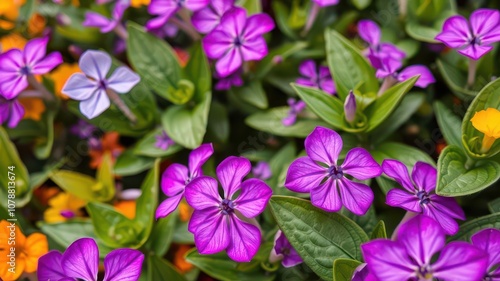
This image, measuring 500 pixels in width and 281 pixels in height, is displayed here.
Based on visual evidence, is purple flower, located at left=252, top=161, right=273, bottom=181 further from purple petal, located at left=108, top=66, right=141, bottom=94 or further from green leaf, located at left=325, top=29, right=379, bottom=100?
purple petal, located at left=108, top=66, right=141, bottom=94

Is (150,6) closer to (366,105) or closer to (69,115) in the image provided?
(69,115)

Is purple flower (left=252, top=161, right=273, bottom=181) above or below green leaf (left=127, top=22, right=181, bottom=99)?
below

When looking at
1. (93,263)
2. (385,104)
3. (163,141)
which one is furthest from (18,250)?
(385,104)

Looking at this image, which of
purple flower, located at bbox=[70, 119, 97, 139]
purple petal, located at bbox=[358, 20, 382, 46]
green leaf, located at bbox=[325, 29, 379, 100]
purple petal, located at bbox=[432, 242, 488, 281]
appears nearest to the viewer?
purple petal, located at bbox=[432, 242, 488, 281]

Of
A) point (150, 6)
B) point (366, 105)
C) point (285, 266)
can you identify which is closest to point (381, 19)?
point (366, 105)

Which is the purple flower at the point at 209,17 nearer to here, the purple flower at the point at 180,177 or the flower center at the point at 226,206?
the purple flower at the point at 180,177

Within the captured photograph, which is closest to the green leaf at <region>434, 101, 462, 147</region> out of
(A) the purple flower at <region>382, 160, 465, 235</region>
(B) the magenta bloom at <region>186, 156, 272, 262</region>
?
(A) the purple flower at <region>382, 160, 465, 235</region>

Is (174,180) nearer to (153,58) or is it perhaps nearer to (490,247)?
(153,58)
